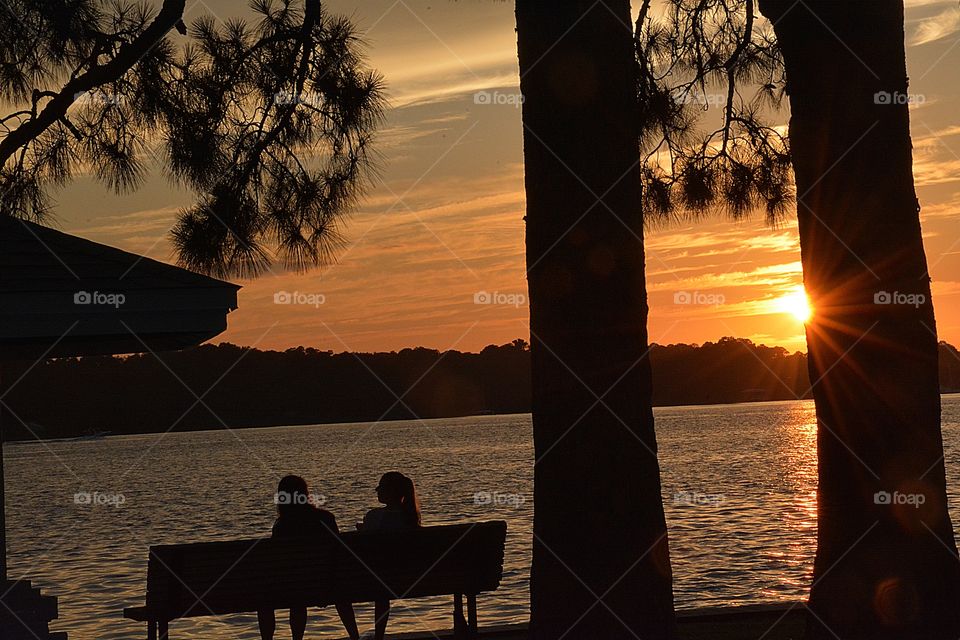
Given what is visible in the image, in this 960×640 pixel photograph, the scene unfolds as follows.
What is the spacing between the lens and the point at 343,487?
65.8 m

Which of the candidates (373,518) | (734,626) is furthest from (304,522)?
(734,626)

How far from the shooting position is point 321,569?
24.5 ft

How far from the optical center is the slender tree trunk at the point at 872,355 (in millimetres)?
6828

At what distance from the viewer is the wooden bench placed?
7031mm

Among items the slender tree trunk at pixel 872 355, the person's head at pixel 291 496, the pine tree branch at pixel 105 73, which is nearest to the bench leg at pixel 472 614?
the person's head at pixel 291 496

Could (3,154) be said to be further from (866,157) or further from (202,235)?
(866,157)

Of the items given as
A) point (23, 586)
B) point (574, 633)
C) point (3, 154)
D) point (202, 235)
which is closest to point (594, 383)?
point (574, 633)

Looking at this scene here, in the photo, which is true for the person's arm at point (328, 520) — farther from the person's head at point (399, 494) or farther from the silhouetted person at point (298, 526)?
the person's head at point (399, 494)

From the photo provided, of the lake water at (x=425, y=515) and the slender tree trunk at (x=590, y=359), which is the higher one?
the slender tree trunk at (x=590, y=359)

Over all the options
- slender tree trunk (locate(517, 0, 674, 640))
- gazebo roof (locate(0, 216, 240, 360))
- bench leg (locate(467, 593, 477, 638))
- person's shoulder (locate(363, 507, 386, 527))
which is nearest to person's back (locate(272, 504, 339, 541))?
person's shoulder (locate(363, 507, 386, 527))

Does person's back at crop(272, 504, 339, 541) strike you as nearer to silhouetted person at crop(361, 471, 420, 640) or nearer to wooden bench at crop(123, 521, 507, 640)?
silhouetted person at crop(361, 471, 420, 640)

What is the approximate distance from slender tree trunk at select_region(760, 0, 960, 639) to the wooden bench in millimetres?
2174

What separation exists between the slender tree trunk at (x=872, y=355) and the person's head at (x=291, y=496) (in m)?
3.51

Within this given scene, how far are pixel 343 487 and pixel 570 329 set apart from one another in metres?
60.7
